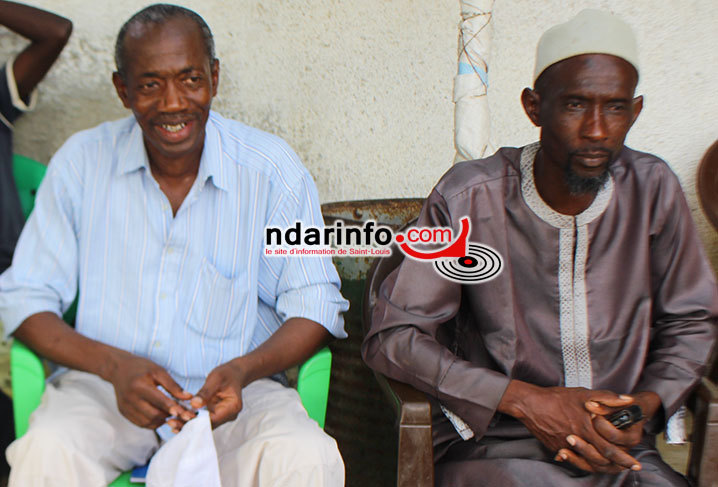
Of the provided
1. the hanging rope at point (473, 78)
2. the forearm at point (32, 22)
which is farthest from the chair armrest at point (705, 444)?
the forearm at point (32, 22)

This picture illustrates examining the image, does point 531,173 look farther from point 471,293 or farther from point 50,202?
point 50,202

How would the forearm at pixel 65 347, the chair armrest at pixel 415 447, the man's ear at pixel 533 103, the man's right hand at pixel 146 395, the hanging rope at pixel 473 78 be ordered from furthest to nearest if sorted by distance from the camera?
the hanging rope at pixel 473 78 < the man's ear at pixel 533 103 < the forearm at pixel 65 347 < the man's right hand at pixel 146 395 < the chair armrest at pixel 415 447

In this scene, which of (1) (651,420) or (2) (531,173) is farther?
(2) (531,173)

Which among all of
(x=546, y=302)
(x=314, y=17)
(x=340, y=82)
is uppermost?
(x=314, y=17)

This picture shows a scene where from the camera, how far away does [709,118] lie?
290 cm

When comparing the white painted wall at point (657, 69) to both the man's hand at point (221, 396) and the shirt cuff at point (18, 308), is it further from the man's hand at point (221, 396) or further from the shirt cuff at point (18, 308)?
the shirt cuff at point (18, 308)

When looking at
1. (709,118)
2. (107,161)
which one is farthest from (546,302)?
(709,118)

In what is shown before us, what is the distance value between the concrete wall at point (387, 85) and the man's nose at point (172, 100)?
97 centimetres

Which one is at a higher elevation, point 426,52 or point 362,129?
point 426,52

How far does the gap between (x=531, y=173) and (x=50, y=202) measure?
1.38 m

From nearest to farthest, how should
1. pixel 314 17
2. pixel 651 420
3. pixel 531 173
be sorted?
1. pixel 651 420
2. pixel 531 173
3. pixel 314 17

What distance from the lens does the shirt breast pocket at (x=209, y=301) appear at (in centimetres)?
196

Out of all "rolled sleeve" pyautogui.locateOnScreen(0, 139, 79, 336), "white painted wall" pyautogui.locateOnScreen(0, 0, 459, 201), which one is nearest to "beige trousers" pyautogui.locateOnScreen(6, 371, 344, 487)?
"rolled sleeve" pyautogui.locateOnScreen(0, 139, 79, 336)

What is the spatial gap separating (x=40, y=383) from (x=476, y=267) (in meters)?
1.20
